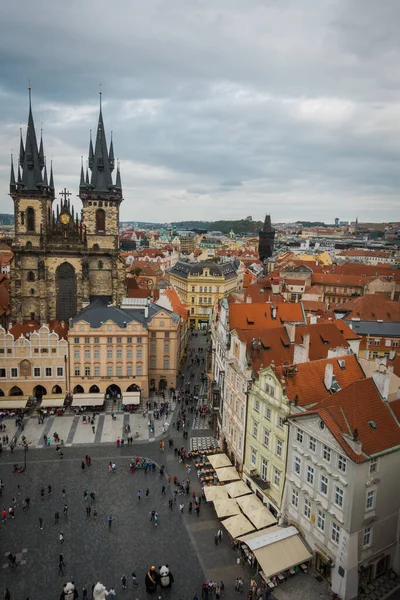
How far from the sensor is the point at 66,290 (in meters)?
74.2

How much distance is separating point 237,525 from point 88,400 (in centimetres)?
2912

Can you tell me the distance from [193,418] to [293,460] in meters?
24.4

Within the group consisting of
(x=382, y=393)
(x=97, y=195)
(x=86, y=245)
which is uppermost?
(x=97, y=195)

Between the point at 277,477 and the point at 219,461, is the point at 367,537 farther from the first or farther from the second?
the point at 219,461

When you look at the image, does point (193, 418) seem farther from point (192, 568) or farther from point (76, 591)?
point (76, 591)

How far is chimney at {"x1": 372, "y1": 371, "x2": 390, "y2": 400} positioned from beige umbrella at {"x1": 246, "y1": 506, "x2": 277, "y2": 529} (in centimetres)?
1323

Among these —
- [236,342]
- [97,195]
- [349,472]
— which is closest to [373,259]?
[97,195]

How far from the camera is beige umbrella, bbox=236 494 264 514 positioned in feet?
121

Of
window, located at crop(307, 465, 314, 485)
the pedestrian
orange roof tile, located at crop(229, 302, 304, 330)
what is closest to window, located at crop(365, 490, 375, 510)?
window, located at crop(307, 465, 314, 485)

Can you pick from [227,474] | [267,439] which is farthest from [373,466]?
[227,474]

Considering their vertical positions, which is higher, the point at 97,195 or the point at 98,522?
the point at 97,195

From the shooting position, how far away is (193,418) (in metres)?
57.0

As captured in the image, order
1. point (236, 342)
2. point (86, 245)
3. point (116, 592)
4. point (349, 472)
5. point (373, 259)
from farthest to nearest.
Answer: point (373, 259)
point (86, 245)
point (236, 342)
point (116, 592)
point (349, 472)

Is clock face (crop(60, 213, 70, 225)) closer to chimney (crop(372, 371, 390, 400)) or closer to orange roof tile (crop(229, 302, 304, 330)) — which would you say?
orange roof tile (crop(229, 302, 304, 330))
